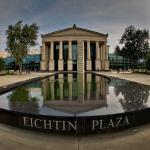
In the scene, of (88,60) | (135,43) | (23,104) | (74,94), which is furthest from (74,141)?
(88,60)

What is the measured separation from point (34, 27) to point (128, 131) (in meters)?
43.9

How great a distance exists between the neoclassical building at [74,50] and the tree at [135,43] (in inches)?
622

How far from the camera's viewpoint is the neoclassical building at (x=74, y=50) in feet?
254

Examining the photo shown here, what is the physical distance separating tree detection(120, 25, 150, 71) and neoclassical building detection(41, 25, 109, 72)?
15794 mm

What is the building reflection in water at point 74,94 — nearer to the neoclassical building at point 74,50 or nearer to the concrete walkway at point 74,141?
the concrete walkway at point 74,141

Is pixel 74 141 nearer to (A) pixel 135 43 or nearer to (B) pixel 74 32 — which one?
(A) pixel 135 43

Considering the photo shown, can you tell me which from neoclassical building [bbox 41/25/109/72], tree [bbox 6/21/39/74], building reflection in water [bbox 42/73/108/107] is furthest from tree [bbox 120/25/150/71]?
building reflection in water [bbox 42/73/108/107]

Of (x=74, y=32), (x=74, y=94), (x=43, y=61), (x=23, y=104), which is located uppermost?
(x=74, y=32)

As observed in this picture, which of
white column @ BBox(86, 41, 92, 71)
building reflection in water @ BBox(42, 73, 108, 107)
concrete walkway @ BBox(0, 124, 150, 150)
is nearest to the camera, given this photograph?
concrete walkway @ BBox(0, 124, 150, 150)

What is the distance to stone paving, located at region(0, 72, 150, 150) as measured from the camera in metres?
5.36

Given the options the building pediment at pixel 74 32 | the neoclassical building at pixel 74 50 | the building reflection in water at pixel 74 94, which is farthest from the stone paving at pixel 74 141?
the building pediment at pixel 74 32

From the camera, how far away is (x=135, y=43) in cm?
6362

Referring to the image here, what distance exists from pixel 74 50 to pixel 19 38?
4033cm

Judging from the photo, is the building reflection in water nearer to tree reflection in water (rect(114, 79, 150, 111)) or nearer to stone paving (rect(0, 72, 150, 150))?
tree reflection in water (rect(114, 79, 150, 111))
